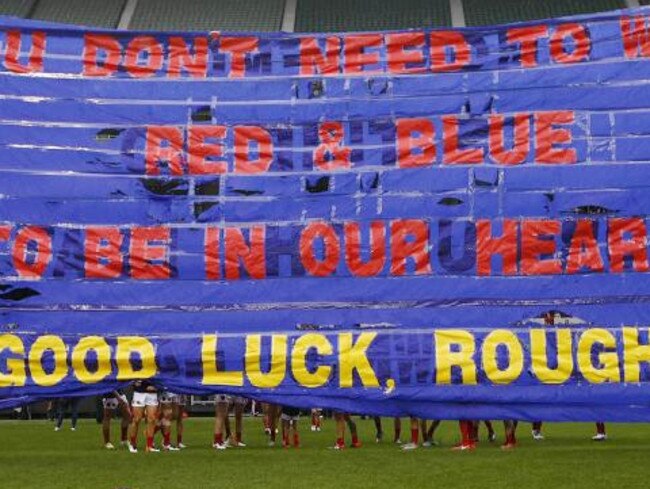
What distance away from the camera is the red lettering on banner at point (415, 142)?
549 inches

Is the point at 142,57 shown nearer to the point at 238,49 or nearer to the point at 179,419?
the point at 238,49

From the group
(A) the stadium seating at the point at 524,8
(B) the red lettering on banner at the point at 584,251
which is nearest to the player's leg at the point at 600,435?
(B) the red lettering on banner at the point at 584,251

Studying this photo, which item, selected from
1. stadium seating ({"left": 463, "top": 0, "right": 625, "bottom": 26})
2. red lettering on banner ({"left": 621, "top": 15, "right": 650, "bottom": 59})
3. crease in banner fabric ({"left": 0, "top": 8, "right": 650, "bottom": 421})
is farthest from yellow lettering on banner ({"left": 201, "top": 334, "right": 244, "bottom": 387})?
stadium seating ({"left": 463, "top": 0, "right": 625, "bottom": 26})

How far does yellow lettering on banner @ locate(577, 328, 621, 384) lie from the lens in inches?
514

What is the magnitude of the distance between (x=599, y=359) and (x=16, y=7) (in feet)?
137

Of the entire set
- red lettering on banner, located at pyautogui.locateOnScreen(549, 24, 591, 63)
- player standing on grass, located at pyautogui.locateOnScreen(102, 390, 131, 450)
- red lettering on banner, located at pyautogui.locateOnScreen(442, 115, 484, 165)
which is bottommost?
player standing on grass, located at pyautogui.locateOnScreen(102, 390, 131, 450)

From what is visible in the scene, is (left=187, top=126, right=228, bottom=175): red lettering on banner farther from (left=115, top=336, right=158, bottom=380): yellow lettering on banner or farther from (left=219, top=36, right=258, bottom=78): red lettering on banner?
(left=115, top=336, right=158, bottom=380): yellow lettering on banner

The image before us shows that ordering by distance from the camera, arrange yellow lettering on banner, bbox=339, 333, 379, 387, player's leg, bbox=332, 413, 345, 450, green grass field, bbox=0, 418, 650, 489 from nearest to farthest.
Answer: yellow lettering on banner, bbox=339, 333, 379, 387 → green grass field, bbox=0, 418, 650, 489 → player's leg, bbox=332, 413, 345, 450

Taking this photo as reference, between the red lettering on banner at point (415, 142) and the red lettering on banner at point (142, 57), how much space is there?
3291 mm

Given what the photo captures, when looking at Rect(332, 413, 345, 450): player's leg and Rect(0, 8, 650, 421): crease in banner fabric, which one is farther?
Rect(332, 413, 345, 450): player's leg

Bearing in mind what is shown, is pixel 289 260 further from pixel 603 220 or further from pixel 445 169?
pixel 603 220

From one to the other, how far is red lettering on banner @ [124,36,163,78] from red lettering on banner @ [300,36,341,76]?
1885 millimetres

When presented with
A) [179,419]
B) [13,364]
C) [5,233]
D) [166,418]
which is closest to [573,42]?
[5,233]

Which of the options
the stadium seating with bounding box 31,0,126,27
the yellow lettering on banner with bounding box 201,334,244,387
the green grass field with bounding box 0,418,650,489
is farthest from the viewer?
the stadium seating with bounding box 31,0,126,27
